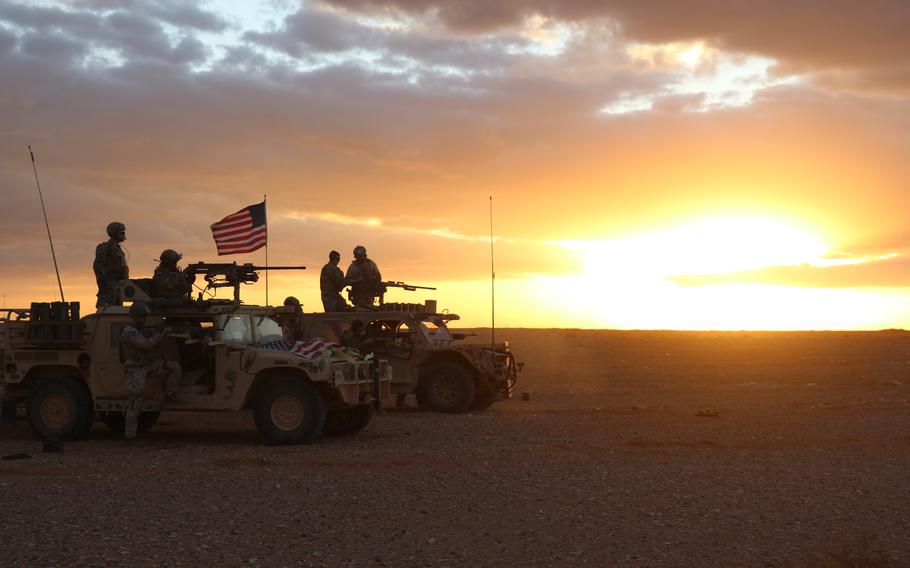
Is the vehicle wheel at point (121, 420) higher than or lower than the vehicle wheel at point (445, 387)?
lower

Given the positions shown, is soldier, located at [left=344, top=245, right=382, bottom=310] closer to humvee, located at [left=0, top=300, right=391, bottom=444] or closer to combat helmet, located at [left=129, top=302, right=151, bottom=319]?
humvee, located at [left=0, top=300, right=391, bottom=444]

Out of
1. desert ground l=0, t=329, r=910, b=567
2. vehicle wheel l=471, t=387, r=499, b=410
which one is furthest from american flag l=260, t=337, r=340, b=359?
vehicle wheel l=471, t=387, r=499, b=410

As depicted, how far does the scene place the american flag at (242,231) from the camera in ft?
62.5

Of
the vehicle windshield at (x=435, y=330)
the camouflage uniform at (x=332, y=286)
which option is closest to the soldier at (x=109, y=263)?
the camouflage uniform at (x=332, y=286)

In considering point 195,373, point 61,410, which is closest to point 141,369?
point 195,373

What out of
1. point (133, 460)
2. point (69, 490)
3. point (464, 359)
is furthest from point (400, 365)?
point (69, 490)

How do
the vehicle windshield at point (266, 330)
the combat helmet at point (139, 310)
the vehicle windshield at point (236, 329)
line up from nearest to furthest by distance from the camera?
1. the combat helmet at point (139, 310)
2. the vehicle windshield at point (236, 329)
3. the vehicle windshield at point (266, 330)

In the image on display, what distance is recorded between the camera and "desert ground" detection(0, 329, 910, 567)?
25.8ft

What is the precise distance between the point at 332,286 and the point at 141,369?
6.37 meters

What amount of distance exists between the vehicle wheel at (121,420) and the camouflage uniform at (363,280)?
5.31 metres

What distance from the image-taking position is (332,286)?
785 inches

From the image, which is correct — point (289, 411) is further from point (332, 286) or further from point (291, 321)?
point (332, 286)

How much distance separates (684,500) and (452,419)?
798 centimetres

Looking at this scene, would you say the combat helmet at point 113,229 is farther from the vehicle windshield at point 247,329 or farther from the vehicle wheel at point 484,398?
the vehicle wheel at point 484,398
